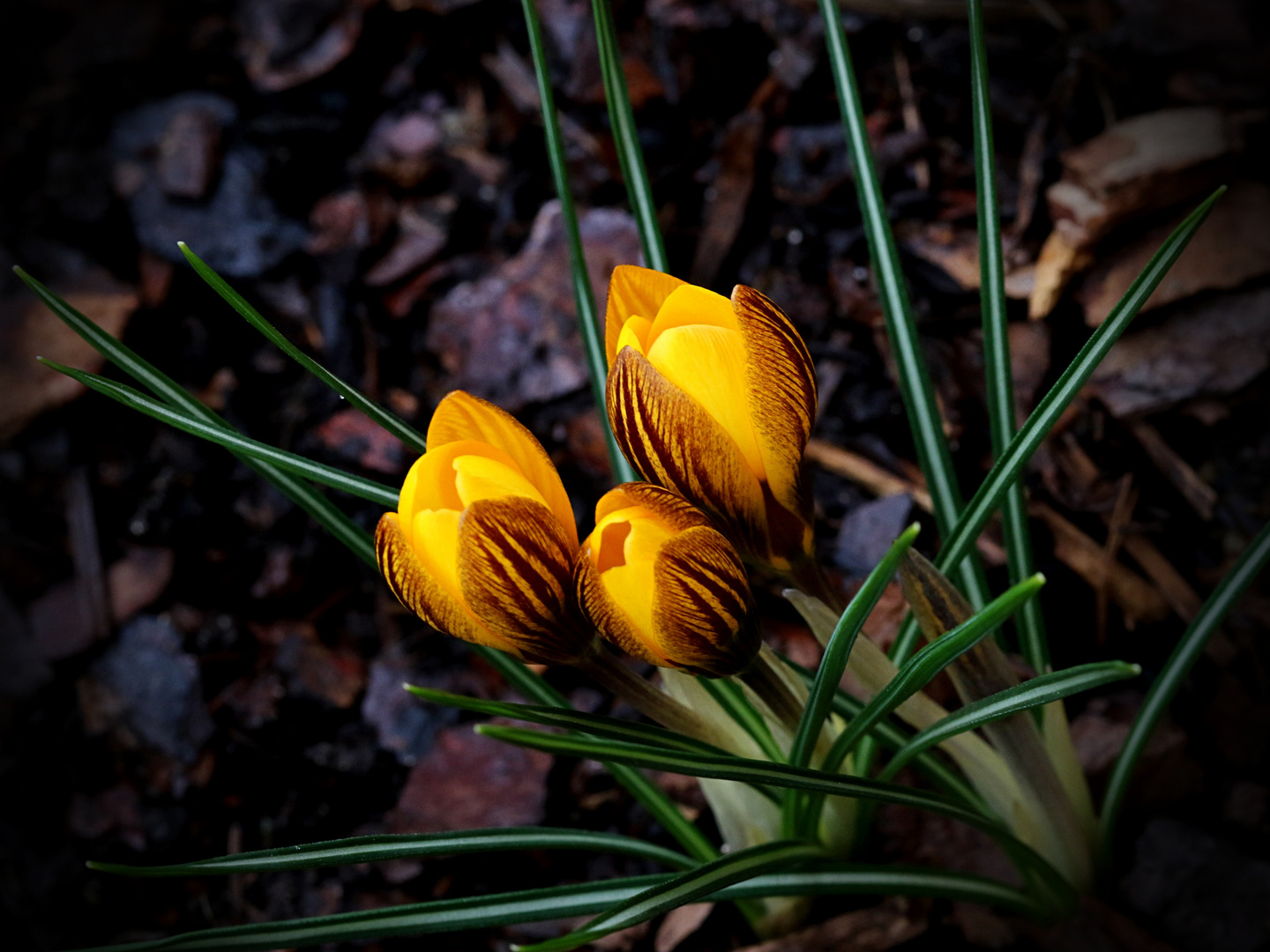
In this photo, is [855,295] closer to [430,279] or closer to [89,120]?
[430,279]

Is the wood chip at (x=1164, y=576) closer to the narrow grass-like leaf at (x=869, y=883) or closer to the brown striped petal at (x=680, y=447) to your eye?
the narrow grass-like leaf at (x=869, y=883)

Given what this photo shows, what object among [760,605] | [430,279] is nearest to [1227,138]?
[760,605]

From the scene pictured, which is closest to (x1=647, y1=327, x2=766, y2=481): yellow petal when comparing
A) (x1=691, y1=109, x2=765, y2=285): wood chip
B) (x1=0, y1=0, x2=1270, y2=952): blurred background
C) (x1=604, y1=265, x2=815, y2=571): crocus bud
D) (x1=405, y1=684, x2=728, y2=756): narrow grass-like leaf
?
(x1=604, y1=265, x2=815, y2=571): crocus bud

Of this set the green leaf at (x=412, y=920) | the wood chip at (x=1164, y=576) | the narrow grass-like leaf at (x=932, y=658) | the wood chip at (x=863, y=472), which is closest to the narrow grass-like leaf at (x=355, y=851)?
the green leaf at (x=412, y=920)

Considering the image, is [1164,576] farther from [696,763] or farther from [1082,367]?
[696,763]

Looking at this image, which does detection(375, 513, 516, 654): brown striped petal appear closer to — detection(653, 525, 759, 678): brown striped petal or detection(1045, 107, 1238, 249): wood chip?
detection(653, 525, 759, 678): brown striped petal
